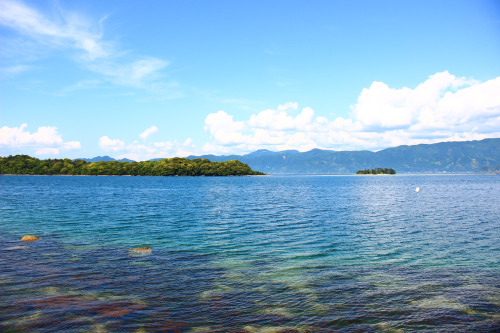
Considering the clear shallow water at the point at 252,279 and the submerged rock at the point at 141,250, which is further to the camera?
the submerged rock at the point at 141,250

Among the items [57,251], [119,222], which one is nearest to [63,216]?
[119,222]

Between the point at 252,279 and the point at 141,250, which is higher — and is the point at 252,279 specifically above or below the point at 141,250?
below

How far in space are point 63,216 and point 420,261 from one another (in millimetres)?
47849

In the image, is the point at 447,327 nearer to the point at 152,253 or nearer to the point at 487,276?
the point at 487,276

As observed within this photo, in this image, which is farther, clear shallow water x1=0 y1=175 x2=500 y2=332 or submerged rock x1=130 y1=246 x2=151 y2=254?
submerged rock x1=130 y1=246 x2=151 y2=254

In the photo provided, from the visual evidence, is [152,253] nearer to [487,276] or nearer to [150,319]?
[150,319]

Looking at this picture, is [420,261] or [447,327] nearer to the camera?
[447,327]

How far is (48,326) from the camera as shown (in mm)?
12758

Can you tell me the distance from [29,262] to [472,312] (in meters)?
27.4

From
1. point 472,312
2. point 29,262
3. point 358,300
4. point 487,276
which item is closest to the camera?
point 472,312

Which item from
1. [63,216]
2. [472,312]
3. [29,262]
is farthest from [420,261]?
[63,216]

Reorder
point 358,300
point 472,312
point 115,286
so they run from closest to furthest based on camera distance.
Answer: point 472,312, point 358,300, point 115,286

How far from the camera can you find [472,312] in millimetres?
14758

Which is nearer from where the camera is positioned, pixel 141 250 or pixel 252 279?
pixel 252 279
